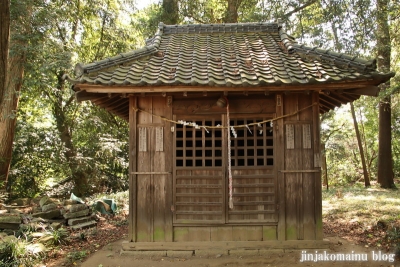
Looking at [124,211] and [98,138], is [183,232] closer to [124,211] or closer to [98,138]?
[124,211]

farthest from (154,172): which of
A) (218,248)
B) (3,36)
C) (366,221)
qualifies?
(366,221)

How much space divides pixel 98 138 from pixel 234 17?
29.3 ft

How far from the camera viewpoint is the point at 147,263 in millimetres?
6125

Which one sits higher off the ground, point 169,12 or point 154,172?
point 169,12

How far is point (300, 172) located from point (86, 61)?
12539 millimetres

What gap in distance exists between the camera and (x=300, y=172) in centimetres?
661

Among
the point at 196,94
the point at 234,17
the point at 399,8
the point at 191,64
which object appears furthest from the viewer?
the point at 234,17

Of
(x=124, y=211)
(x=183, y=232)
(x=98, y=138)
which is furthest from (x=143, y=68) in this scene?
(x=98, y=138)

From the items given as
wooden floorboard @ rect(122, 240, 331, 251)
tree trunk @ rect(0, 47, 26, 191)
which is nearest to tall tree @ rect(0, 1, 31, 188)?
tree trunk @ rect(0, 47, 26, 191)

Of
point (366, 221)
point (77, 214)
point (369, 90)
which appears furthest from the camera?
point (77, 214)

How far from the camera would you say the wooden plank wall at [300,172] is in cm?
656

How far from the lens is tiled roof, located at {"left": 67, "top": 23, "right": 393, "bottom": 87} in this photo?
5840 millimetres

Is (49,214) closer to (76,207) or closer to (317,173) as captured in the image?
(76,207)

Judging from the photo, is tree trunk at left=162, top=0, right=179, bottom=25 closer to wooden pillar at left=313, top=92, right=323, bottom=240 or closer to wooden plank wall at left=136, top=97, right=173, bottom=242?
wooden plank wall at left=136, top=97, right=173, bottom=242
